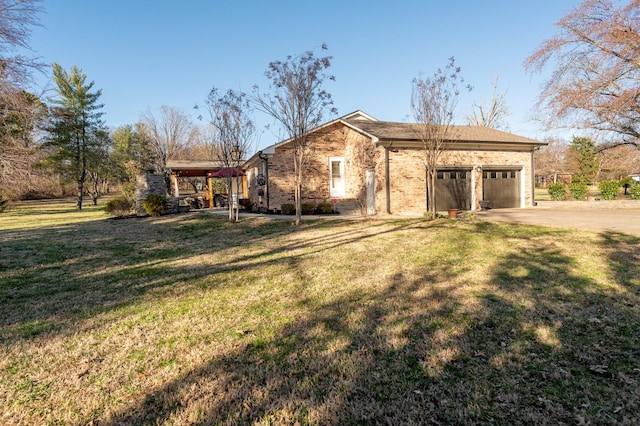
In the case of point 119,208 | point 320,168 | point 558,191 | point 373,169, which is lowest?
point 119,208

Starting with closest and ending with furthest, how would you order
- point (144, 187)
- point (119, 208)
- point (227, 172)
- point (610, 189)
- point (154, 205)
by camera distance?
point (227, 172)
point (154, 205)
point (144, 187)
point (119, 208)
point (610, 189)

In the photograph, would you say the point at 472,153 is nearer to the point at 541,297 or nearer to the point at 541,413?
the point at 541,297

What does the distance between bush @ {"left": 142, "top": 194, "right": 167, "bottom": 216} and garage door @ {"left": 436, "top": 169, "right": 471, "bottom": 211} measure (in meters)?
14.2

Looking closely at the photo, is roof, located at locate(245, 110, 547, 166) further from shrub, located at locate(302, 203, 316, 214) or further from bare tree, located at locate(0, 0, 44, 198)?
bare tree, located at locate(0, 0, 44, 198)

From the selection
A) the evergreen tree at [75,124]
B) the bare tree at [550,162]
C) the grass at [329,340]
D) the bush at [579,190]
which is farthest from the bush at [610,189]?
the evergreen tree at [75,124]

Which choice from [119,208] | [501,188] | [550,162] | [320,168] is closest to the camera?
[501,188]

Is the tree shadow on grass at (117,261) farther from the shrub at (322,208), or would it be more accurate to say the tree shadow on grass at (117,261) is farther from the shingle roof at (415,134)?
the shingle roof at (415,134)

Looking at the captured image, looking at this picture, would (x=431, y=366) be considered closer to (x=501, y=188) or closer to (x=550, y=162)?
(x=501, y=188)

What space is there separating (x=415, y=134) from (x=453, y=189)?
353cm

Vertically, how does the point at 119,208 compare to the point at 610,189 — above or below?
below

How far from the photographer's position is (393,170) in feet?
50.6

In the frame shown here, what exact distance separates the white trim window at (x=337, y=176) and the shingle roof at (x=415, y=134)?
2197mm

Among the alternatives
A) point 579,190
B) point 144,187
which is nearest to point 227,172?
point 144,187

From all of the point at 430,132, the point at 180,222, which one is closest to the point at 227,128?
the point at 180,222
